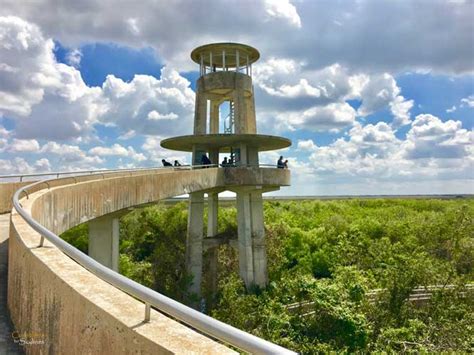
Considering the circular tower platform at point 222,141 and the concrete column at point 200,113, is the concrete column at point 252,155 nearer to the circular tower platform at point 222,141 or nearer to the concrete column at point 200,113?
the circular tower platform at point 222,141

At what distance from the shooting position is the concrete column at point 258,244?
80.4 feet

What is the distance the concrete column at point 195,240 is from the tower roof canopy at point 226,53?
8.10 m

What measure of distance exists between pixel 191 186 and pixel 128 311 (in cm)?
1346

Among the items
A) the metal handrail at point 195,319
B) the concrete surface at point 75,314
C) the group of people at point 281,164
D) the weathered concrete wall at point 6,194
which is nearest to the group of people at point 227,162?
the group of people at point 281,164

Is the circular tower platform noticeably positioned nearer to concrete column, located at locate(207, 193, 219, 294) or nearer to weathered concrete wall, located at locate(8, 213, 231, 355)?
concrete column, located at locate(207, 193, 219, 294)

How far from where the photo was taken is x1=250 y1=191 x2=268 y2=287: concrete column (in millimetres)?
24500

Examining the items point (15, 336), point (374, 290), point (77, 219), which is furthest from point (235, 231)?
point (15, 336)

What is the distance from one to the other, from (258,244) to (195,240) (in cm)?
379

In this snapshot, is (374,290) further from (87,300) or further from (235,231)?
(87,300)

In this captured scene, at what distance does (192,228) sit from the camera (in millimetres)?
23688

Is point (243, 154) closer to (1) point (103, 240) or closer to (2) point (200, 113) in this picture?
(2) point (200, 113)

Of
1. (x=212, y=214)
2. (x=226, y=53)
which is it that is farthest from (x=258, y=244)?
(x=226, y=53)

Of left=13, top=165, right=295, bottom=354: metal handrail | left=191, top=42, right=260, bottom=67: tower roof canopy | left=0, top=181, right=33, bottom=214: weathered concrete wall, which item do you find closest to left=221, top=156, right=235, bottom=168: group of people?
left=191, top=42, right=260, bottom=67: tower roof canopy

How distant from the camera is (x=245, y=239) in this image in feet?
77.8
